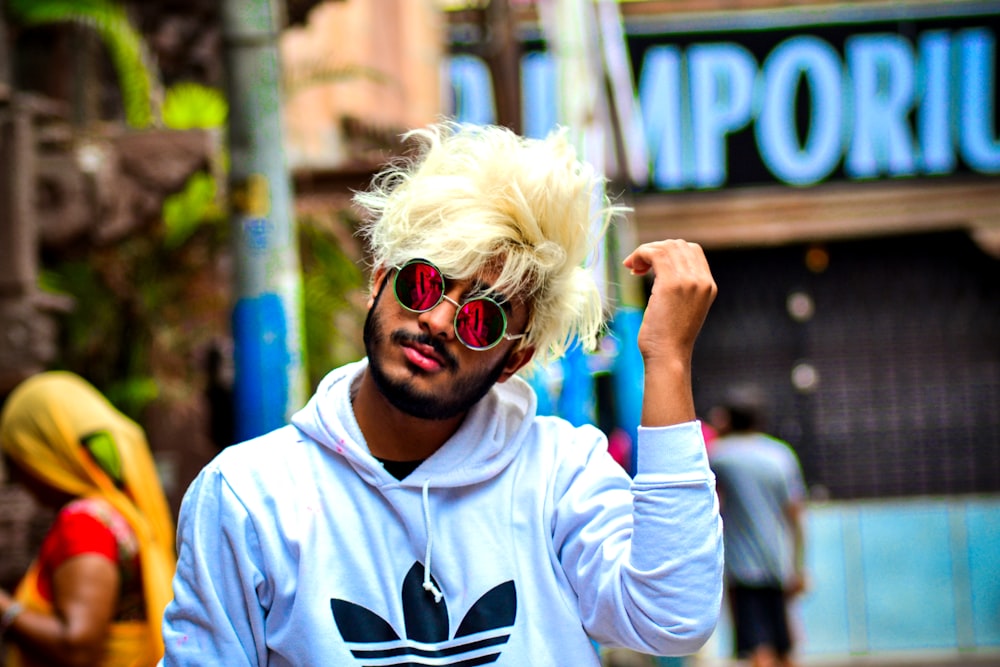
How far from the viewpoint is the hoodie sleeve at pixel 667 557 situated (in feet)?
6.35

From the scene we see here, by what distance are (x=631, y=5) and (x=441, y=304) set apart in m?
11.7

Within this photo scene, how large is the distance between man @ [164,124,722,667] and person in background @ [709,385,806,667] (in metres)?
5.43

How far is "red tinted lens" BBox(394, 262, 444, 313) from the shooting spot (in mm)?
2119

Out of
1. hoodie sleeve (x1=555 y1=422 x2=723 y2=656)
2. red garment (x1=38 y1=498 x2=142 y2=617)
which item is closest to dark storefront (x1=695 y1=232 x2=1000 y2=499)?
red garment (x1=38 y1=498 x2=142 y2=617)

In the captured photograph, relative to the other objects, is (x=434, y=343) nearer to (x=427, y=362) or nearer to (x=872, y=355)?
(x=427, y=362)

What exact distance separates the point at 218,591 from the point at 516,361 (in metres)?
0.63

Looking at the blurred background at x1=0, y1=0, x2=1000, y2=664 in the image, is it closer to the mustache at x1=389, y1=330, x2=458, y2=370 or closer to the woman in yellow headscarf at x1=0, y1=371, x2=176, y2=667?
the woman in yellow headscarf at x1=0, y1=371, x2=176, y2=667

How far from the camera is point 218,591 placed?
2014 mm

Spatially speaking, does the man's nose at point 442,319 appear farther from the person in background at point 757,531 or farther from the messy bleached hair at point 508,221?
Answer: the person in background at point 757,531

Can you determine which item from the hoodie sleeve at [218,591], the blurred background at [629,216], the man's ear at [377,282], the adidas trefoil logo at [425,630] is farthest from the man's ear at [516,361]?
the blurred background at [629,216]

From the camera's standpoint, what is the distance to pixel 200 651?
1992mm

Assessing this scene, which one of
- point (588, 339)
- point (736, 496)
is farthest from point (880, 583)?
point (588, 339)

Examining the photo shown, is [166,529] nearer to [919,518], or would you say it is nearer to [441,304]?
[441,304]

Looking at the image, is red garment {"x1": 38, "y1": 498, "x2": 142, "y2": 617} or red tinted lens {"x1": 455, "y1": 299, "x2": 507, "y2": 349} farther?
red garment {"x1": 38, "y1": 498, "x2": 142, "y2": 617}
